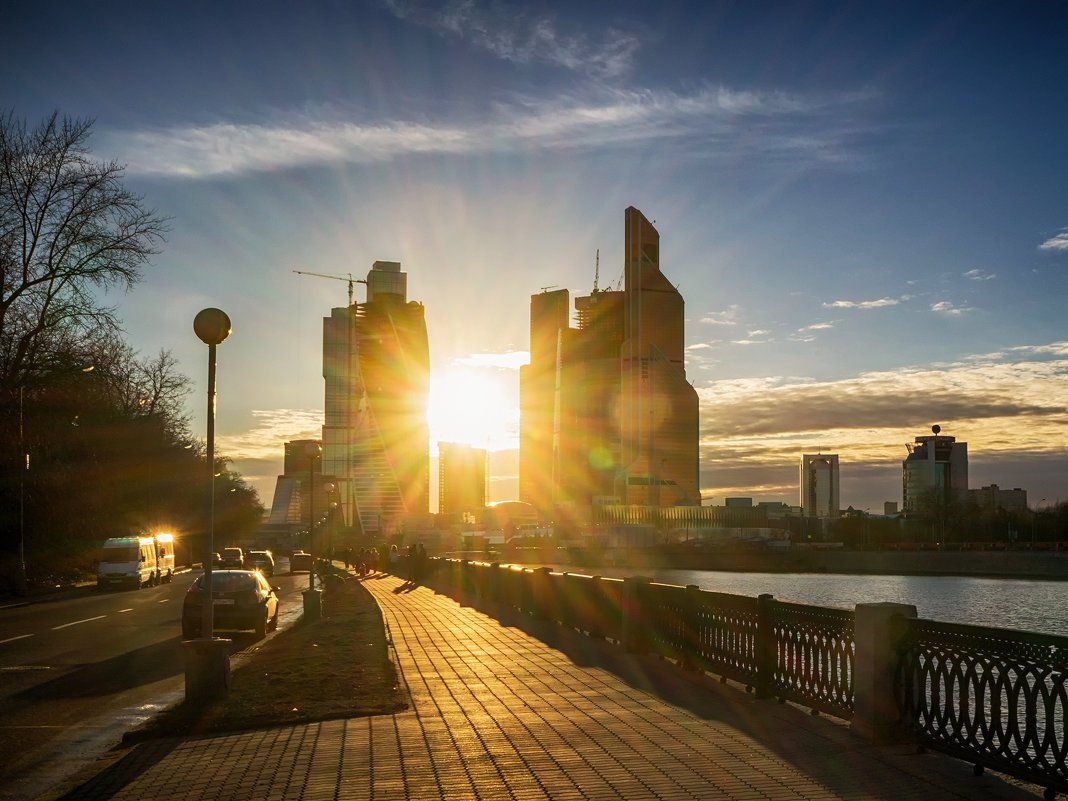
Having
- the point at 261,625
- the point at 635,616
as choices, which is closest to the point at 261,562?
the point at 261,625

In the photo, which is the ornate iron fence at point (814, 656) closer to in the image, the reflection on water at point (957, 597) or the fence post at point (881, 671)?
the fence post at point (881, 671)

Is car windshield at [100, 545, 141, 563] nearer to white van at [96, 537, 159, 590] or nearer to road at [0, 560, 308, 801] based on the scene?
white van at [96, 537, 159, 590]

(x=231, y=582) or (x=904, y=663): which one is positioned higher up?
(x=904, y=663)

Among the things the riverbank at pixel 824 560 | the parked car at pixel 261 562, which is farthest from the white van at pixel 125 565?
the riverbank at pixel 824 560

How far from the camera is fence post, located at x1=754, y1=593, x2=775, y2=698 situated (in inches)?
448

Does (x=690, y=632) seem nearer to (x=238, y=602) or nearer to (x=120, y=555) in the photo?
(x=238, y=602)

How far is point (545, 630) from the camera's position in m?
21.4

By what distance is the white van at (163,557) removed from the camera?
5181cm

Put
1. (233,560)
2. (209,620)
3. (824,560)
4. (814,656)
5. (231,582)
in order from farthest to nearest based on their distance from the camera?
(824,560)
(233,560)
(231,582)
(209,620)
(814,656)

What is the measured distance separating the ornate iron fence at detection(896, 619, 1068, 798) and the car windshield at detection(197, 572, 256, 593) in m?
16.8

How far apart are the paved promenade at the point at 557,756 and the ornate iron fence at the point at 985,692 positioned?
215 millimetres

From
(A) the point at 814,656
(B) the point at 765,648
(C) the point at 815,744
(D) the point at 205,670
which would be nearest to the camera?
(C) the point at 815,744

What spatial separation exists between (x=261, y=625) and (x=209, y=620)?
10.4m

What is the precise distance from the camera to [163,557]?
176 feet
